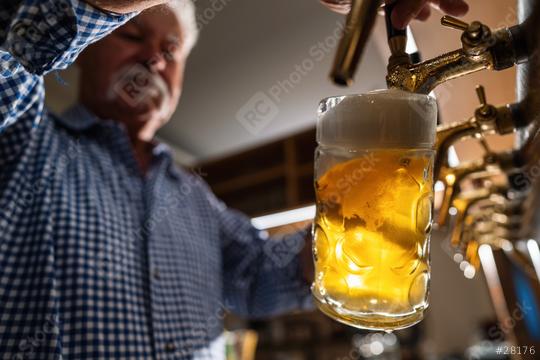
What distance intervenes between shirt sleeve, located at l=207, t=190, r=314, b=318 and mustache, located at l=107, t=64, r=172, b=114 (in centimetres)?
43

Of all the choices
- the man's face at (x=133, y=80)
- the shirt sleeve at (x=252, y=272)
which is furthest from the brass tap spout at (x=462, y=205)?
the man's face at (x=133, y=80)

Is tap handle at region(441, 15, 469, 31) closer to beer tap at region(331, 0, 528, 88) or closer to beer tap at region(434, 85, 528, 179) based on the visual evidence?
beer tap at region(331, 0, 528, 88)

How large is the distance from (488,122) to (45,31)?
1.75 feet

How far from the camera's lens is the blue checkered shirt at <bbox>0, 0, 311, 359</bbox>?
0.49m

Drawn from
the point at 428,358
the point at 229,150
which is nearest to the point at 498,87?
the point at 229,150

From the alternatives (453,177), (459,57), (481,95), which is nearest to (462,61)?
(459,57)

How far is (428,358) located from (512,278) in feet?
11.0

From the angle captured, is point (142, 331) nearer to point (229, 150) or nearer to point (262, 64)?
point (262, 64)

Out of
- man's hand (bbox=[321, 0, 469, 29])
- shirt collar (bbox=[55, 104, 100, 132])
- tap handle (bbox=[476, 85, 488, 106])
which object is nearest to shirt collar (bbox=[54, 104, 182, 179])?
shirt collar (bbox=[55, 104, 100, 132])

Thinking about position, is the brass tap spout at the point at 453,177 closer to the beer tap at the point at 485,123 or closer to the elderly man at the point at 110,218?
the beer tap at the point at 485,123

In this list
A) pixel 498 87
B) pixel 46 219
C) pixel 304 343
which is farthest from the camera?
pixel 304 343

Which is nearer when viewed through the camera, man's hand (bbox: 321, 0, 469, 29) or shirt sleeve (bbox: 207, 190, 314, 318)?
man's hand (bbox: 321, 0, 469, 29)

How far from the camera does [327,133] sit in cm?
45

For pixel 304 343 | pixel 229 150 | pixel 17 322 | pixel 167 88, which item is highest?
pixel 167 88
